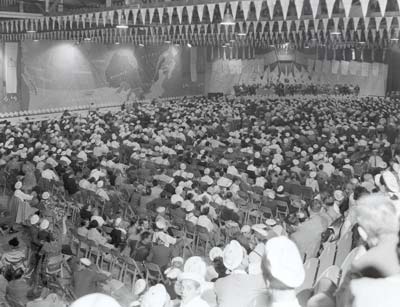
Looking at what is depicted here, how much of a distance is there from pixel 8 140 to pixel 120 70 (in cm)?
1570

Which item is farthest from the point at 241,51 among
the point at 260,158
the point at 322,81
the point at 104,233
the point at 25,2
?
the point at 104,233

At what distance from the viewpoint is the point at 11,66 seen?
1032 inches

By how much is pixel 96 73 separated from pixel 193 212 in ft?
69.0

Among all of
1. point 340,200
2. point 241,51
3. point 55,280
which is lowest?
point 55,280

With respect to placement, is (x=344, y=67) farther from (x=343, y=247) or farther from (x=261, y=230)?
(x=343, y=247)

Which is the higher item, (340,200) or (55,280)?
(340,200)

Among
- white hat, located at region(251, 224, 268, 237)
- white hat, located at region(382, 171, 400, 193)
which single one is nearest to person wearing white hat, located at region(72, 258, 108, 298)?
white hat, located at region(251, 224, 268, 237)

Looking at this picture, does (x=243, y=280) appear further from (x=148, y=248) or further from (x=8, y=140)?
(x=8, y=140)

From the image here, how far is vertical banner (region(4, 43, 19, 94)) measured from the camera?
85.0 ft

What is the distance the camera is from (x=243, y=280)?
6.25 metres

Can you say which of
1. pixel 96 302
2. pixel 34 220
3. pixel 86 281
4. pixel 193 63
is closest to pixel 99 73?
pixel 193 63

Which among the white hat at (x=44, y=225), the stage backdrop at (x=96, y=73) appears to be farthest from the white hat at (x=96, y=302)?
the stage backdrop at (x=96, y=73)

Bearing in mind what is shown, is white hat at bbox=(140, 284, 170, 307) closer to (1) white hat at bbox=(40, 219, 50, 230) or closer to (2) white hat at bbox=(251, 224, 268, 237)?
(2) white hat at bbox=(251, 224, 268, 237)

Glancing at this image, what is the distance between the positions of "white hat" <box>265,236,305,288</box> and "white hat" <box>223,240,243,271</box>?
3.84 meters
